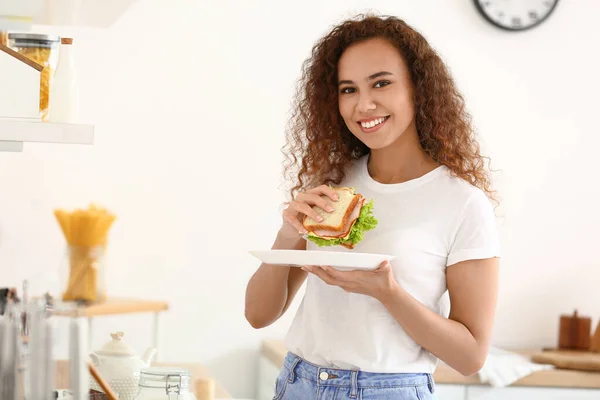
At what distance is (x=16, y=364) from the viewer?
1122mm

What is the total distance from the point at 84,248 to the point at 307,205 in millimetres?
480

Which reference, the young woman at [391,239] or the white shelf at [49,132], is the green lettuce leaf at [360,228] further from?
the white shelf at [49,132]

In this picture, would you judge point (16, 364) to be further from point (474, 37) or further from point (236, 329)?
point (474, 37)

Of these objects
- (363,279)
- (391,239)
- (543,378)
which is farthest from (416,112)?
(543,378)

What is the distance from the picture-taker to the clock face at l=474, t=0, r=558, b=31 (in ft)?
12.1

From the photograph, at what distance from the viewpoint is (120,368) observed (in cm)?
174

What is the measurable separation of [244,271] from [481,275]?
6.45 feet

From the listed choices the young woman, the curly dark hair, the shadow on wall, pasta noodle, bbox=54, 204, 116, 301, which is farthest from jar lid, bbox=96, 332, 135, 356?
the shadow on wall

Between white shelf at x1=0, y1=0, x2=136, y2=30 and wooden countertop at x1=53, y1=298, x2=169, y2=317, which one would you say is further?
wooden countertop at x1=53, y1=298, x2=169, y2=317

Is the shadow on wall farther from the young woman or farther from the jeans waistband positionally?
the jeans waistband

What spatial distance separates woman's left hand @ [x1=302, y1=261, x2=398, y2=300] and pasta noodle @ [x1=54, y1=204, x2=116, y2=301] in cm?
49

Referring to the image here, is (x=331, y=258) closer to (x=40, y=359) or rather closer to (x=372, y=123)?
(x=372, y=123)

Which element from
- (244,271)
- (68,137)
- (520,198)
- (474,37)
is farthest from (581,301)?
(68,137)

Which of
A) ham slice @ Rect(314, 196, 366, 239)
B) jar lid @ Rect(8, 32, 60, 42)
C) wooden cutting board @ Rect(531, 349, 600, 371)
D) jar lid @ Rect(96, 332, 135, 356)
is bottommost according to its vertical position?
wooden cutting board @ Rect(531, 349, 600, 371)
